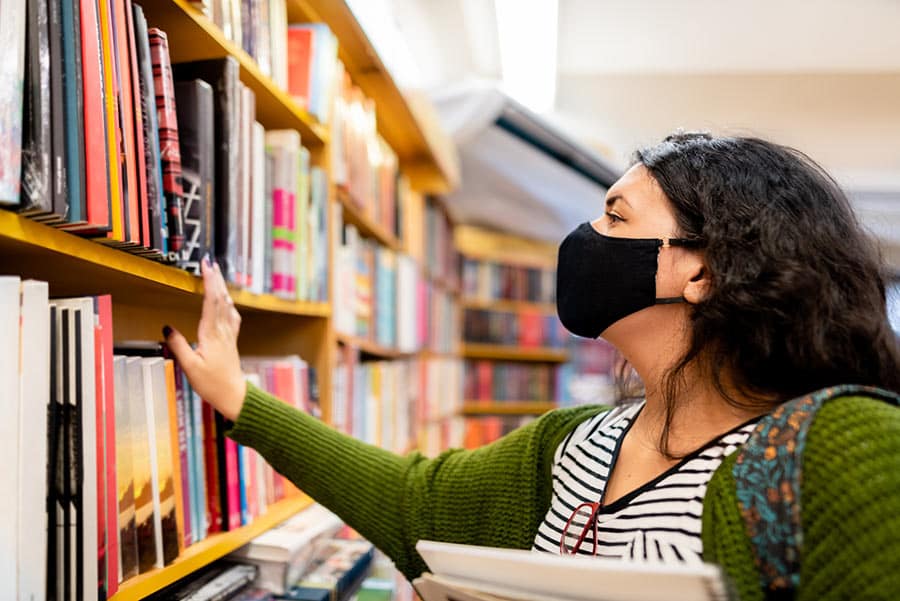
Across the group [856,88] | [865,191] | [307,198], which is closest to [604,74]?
[856,88]

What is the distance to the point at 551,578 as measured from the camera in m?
0.69

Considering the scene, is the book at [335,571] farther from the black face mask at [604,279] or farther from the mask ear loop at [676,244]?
the mask ear loop at [676,244]

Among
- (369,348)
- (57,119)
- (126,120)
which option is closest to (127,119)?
(126,120)

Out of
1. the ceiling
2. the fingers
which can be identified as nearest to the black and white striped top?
the fingers

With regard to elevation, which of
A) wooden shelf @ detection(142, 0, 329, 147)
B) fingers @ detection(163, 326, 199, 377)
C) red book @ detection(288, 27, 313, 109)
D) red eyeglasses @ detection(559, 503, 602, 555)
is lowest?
red eyeglasses @ detection(559, 503, 602, 555)

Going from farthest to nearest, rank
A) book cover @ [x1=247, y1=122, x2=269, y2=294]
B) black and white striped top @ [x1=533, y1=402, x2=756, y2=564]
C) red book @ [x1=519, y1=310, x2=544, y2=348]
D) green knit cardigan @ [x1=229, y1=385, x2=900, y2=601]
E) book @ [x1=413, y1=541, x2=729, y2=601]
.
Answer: red book @ [x1=519, y1=310, x2=544, y2=348] → book cover @ [x1=247, y1=122, x2=269, y2=294] → green knit cardigan @ [x1=229, y1=385, x2=900, y2=601] → black and white striped top @ [x1=533, y1=402, x2=756, y2=564] → book @ [x1=413, y1=541, x2=729, y2=601]

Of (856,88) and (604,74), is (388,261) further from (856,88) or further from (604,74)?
(856,88)

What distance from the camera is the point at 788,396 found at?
35.7 inches

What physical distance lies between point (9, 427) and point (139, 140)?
0.37 meters

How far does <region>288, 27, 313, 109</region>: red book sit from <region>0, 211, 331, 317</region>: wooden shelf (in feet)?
1.49

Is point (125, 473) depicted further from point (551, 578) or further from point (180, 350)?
point (551, 578)

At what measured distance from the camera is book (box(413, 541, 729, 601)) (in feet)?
2.01

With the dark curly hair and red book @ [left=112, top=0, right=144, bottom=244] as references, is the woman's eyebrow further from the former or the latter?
red book @ [left=112, top=0, right=144, bottom=244]

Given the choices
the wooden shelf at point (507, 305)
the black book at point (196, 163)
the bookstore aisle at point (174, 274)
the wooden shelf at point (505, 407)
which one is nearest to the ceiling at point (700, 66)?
the wooden shelf at point (507, 305)
